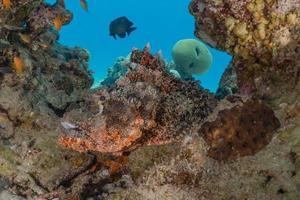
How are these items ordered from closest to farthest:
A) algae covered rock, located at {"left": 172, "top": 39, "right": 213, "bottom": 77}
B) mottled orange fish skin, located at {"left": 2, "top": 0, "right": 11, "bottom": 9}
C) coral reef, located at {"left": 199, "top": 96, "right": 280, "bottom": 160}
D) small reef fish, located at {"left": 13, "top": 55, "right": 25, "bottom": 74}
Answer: coral reef, located at {"left": 199, "top": 96, "right": 280, "bottom": 160} → small reef fish, located at {"left": 13, "top": 55, "right": 25, "bottom": 74} → mottled orange fish skin, located at {"left": 2, "top": 0, "right": 11, "bottom": 9} → algae covered rock, located at {"left": 172, "top": 39, "right": 213, "bottom": 77}

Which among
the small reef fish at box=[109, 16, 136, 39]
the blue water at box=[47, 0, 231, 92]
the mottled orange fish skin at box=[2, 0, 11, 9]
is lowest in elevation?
the mottled orange fish skin at box=[2, 0, 11, 9]

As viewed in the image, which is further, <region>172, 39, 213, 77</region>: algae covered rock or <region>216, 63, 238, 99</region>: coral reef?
<region>172, 39, 213, 77</region>: algae covered rock

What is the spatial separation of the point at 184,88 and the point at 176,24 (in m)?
159

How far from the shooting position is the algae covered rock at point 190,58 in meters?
15.2

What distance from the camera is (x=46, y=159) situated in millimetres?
4176

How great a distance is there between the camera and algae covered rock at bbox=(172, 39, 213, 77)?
15.2 m

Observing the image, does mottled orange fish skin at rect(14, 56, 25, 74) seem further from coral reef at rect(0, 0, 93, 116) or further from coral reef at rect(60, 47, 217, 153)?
coral reef at rect(60, 47, 217, 153)

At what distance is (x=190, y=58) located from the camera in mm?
15516

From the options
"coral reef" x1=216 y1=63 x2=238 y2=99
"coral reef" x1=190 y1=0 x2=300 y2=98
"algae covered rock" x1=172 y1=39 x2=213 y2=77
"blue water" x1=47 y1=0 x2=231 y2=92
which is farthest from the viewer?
"blue water" x1=47 y1=0 x2=231 y2=92

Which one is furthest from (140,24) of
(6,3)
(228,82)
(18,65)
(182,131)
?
(182,131)

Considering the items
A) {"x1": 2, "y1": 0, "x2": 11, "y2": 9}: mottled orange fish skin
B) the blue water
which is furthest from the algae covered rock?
the blue water

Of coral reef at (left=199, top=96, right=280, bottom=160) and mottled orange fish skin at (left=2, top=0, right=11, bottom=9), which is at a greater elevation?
mottled orange fish skin at (left=2, top=0, right=11, bottom=9)

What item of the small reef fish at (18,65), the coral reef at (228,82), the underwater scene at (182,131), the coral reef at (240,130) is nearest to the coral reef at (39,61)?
the small reef fish at (18,65)

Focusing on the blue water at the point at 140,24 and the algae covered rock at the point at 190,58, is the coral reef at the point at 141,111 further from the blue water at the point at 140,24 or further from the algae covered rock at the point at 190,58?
the blue water at the point at 140,24
